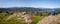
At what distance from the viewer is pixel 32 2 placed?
54.1 inches

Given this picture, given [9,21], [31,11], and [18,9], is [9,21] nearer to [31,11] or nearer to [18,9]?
[18,9]

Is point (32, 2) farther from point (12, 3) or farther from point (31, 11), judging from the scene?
point (12, 3)

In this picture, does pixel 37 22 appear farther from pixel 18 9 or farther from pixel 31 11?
pixel 18 9

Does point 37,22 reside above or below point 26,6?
below

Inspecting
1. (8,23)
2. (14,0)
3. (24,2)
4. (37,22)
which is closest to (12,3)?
(14,0)

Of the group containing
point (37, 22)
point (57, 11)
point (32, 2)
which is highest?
point (32, 2)

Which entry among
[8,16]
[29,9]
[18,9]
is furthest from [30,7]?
[8,16]

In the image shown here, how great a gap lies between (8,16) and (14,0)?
8.4 inches

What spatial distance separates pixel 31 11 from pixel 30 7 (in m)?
0.05

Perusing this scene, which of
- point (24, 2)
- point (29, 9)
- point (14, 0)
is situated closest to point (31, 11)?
point (29, 9)

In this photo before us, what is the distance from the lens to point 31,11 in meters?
1.38

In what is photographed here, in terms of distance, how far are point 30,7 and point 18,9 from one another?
153 mm

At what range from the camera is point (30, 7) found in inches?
54.1

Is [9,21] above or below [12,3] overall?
below
